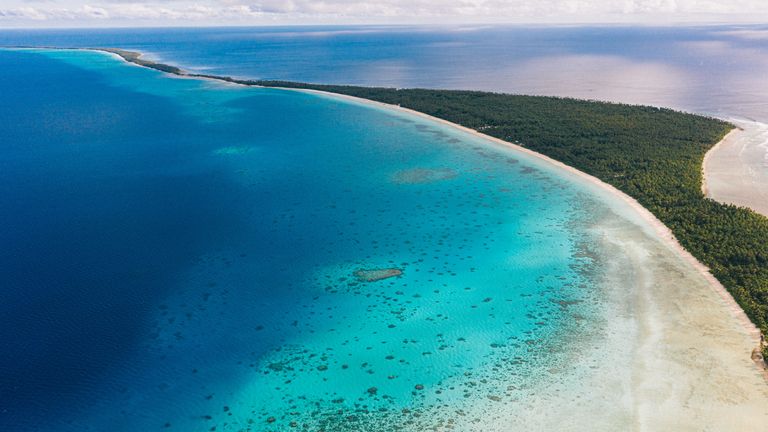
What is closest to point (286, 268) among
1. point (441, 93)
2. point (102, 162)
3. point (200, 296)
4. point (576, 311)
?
point (200, 296)

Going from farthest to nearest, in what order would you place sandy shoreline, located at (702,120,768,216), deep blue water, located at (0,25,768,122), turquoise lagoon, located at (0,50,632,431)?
deep blue water, located at (0,25,768,122) → sandy shoreline, located at (702,120,768,216) → turquoise lagoon, located at (0,50,632,431)

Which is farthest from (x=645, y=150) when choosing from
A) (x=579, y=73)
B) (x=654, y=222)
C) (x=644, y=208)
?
(x=579, y=73)

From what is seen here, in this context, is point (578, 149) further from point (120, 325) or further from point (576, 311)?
point (120, 325)

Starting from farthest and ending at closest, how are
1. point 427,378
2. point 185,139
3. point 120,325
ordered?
point 185,139, point 120,325, point 427,378

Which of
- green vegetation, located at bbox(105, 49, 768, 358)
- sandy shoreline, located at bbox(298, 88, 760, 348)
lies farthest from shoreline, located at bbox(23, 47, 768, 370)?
green vegetation, located at bbox(105, 49, 768, 358)

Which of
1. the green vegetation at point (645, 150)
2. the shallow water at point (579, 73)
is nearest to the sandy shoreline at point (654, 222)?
the green vegetation at point (645, 150)

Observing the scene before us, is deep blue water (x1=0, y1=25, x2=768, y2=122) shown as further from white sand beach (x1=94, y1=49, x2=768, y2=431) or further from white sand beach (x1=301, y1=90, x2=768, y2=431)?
white sand beach (x1=94, y1=49, x2=768, y2=431)

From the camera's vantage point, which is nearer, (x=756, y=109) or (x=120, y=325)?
(x=120, y=325)
